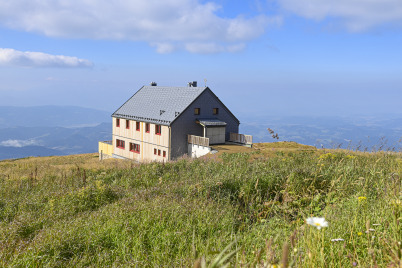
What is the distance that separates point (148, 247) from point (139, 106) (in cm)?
3346

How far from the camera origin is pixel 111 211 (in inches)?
285

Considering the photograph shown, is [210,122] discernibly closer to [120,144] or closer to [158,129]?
[158,129]

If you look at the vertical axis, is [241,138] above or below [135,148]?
above

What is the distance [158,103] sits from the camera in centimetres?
3647

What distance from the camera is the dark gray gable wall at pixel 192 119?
107 feet

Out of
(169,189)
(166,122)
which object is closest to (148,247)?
(169,189)

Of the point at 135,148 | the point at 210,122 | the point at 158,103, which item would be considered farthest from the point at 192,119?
the point at 135,148

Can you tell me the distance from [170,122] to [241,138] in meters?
7.90

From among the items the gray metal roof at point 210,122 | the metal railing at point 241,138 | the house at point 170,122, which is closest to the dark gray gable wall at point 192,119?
the house at point 170,122

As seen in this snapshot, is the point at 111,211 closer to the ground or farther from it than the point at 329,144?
closer to the ground

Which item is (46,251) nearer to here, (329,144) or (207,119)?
(329,144)

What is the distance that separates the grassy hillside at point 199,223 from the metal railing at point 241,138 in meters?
22.8

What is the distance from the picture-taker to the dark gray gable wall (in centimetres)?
3267

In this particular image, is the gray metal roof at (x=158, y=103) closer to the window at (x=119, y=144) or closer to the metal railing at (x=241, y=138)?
the window at (x=119, y=144)
